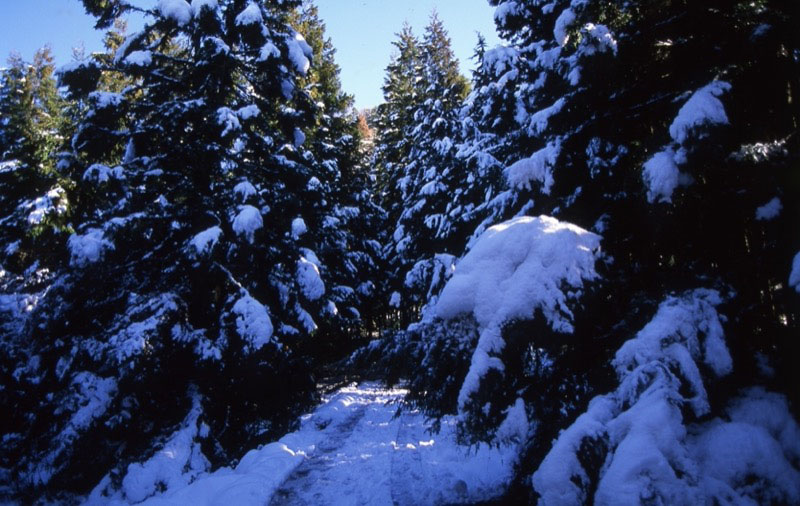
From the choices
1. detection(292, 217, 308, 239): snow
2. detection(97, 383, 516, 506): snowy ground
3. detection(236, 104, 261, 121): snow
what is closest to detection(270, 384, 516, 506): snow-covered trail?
detection(97, 383, 516, 506): snowy ground

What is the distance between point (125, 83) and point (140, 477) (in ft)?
60.2

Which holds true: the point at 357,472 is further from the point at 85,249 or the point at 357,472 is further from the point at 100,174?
the point at 100,174

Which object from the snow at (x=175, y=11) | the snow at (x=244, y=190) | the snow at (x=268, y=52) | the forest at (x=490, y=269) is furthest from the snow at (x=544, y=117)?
the snow at (x=175, y=11)

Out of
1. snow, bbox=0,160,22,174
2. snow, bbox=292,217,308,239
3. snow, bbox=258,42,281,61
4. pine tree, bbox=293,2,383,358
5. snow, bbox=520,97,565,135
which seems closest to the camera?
snow, bbox=520,97,565,135

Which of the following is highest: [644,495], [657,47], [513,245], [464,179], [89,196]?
[89,196]

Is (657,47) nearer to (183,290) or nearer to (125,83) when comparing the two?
(183,290)

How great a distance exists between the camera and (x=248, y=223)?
7938 millimetres

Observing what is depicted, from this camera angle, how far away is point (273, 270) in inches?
386

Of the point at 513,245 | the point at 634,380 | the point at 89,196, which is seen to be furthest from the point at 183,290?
the point at 634,380

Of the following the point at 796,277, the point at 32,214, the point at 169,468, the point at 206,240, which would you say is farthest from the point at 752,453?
the point at 32,214

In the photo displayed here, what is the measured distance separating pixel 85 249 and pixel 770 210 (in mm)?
9431

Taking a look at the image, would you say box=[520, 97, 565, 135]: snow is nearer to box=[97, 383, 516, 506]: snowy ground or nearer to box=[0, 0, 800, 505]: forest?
box=[0, 0, 800, 505]: forest

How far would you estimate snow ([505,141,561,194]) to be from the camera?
5.40 metres

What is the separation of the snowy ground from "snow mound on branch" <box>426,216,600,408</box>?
189cm
